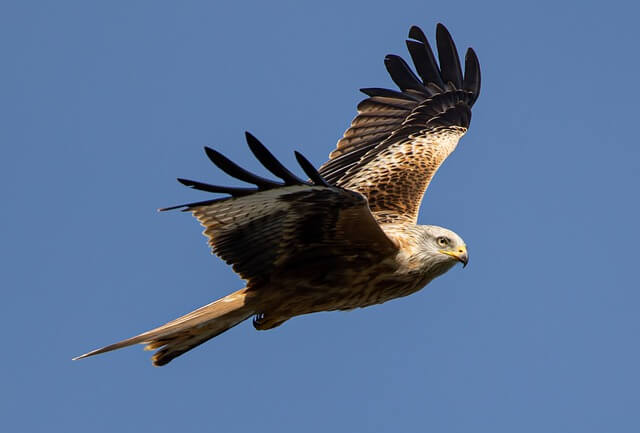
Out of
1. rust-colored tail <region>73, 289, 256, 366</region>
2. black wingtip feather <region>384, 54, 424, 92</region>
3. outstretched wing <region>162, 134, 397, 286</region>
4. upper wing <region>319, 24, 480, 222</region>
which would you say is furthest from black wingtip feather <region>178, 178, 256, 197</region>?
black wingtip feather <region>384, 54, 424, 92</region>

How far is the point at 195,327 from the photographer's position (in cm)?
835

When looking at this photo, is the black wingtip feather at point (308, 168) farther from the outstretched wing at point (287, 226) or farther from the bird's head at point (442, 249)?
the bird's head at point (442, 249)

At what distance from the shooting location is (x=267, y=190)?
285 inches

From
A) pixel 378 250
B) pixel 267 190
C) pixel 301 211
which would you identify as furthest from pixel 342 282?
pixel 267 190

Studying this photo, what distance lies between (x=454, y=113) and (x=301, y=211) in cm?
487

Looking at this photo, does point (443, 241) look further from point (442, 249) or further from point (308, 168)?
point (308, 168)

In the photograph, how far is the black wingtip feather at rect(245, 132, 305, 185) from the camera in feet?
21.3

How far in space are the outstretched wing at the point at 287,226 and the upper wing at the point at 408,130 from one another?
1.38 metres

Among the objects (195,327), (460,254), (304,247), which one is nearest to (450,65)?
(460,254)

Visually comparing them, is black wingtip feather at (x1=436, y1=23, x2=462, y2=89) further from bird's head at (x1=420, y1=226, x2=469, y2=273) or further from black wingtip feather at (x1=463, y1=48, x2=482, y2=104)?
bird's head at (x1=420, y1=226, x2=469, y2=273)

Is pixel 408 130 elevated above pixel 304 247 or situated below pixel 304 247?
above

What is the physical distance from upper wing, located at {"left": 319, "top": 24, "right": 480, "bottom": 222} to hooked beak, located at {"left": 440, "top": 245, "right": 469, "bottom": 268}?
1.34 m

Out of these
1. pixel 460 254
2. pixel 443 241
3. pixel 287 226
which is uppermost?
pixel 287 226

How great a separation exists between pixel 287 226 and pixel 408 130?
4095mm
